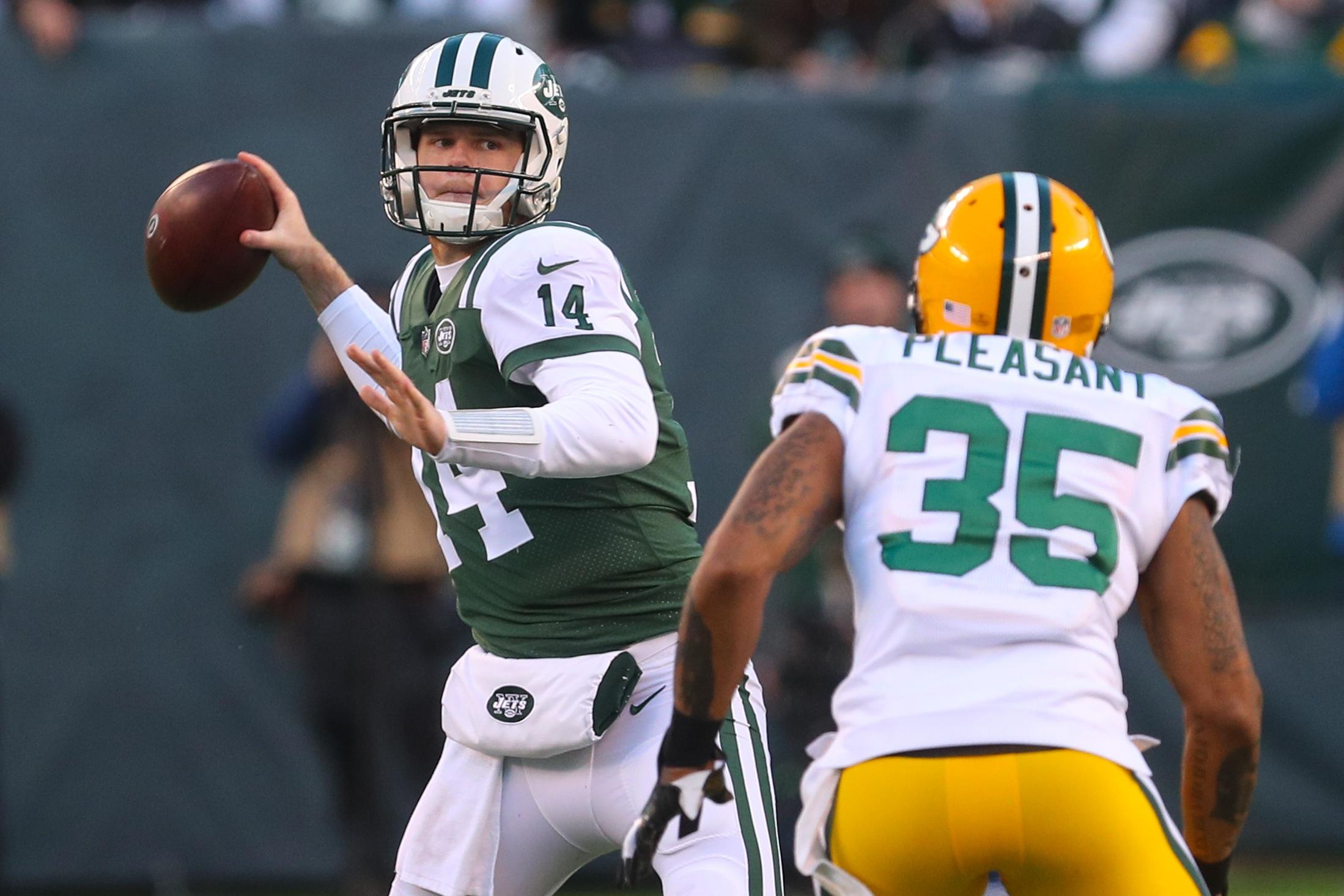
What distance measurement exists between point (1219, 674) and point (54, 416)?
5.03 metres

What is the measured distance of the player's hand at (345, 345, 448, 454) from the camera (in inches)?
112

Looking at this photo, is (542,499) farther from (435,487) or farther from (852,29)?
(852,29)

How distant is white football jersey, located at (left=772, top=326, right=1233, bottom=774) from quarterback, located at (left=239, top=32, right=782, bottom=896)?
362 mm

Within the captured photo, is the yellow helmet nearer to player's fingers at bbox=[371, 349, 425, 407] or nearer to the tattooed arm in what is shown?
the tattooed arm

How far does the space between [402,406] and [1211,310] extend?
478cm

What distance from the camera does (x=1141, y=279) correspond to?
7.05 meters

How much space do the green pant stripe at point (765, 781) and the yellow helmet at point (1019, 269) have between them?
0.71 meters

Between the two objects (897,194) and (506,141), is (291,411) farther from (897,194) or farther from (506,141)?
(506,141)

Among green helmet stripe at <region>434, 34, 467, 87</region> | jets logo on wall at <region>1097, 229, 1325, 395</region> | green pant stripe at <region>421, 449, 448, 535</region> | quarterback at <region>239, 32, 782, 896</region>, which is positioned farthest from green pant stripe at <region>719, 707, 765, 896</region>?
jets logo on wall at <region>1097, 229, 1325, 395</region>

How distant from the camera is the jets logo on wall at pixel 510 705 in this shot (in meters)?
3.31

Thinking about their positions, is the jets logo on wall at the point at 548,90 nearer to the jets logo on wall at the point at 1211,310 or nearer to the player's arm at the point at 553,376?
the player's arm at the point at 553,376

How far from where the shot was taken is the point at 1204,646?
2906 millimetres

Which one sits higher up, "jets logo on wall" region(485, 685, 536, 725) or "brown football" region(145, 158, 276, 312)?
"brown football" region(145, 158, 276, 312)

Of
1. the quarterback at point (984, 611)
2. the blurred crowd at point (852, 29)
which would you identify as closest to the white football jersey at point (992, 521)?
the quarterback at point (984, 611)
